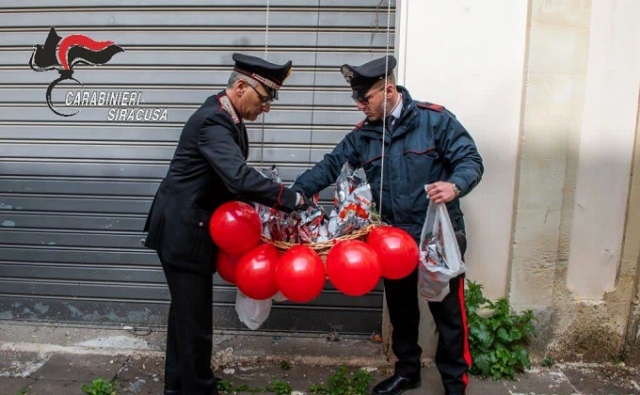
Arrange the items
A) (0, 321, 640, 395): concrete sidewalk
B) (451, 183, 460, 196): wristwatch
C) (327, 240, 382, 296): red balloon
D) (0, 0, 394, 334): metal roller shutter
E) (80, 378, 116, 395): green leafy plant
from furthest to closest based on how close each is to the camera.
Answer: (0, 0, 394, 334): metal roller shutter, (0, 321, 640, 395): concrete sidewalk, (80, 378, 116, 395): green leafy plant, (451, 183, 460, 196): wristwatch, (327, 240, 382, 296): red balloon

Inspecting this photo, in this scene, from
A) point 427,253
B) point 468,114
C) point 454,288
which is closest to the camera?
point 427,253

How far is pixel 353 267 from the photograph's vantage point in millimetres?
2605

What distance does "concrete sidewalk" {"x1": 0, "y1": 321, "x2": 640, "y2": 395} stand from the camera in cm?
368

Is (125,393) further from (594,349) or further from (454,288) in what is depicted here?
(594,349)

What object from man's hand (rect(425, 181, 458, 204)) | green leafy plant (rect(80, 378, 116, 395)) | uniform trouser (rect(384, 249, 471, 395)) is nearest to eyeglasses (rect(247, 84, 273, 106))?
man's hand (rect(425, 181, 458, 204))

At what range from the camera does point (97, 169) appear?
4340mm

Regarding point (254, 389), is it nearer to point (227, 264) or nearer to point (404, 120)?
point (227, 264)

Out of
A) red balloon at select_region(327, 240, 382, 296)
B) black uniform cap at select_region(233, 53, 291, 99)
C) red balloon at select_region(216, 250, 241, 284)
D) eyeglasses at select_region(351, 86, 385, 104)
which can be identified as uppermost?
black uniform cap at select_region(233, 53, 291, 99)

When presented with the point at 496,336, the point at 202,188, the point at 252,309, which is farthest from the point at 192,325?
the point at 496,336

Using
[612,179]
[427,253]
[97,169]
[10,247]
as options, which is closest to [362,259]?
[427,253]

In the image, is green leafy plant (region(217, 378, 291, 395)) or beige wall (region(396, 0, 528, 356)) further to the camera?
beige wall (region(396, 0, 528, 356))

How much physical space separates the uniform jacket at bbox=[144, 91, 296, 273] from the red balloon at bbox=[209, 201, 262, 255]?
84 millimetres

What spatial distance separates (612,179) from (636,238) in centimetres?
48

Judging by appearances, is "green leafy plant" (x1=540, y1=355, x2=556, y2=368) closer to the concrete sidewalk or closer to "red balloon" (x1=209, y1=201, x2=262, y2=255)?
the concrete sidewalk
